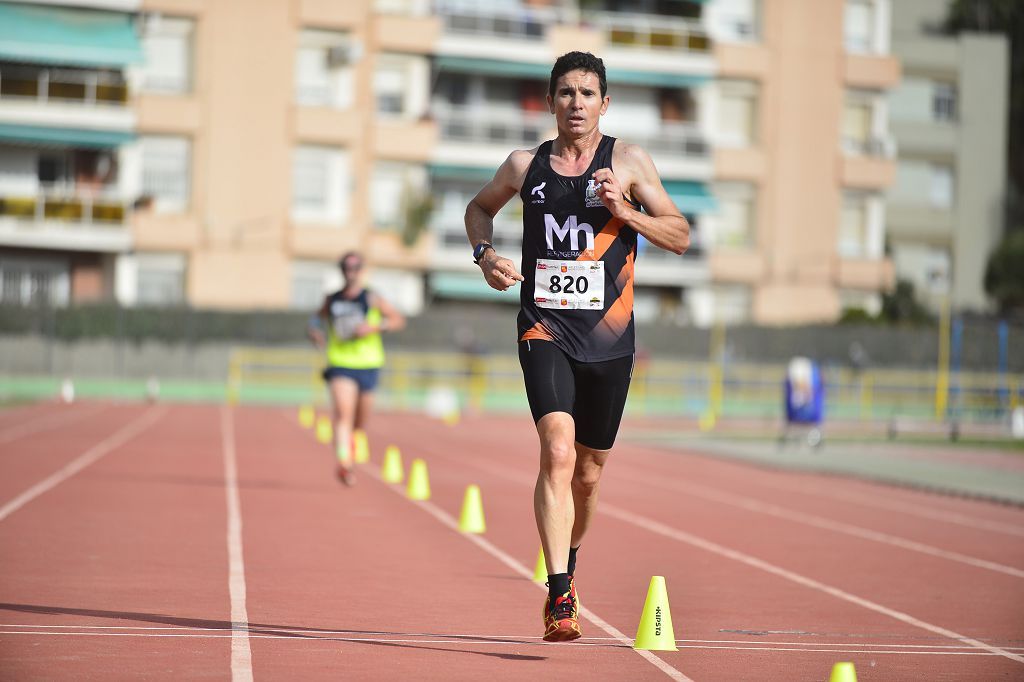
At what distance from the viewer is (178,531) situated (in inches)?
506

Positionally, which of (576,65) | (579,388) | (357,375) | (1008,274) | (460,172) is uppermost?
(460,172)

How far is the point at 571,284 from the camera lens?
780cm

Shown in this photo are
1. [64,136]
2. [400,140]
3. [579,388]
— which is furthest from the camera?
[400,140]

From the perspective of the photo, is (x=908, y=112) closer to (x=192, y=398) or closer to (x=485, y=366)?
(x=485, y=366)

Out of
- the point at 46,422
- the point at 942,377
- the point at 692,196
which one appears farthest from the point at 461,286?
the point at 46,422

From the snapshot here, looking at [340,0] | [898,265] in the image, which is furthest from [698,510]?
[898,265]

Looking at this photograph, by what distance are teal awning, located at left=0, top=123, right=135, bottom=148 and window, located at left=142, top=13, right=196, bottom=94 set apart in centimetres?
206

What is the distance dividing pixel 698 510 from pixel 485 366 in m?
28.9

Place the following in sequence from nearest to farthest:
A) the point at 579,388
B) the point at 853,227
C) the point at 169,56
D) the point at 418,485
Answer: the point at 579,388
the point at 418,485
the point at 169,56
the point at 853,227

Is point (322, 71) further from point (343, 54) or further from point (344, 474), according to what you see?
point (344, 474)

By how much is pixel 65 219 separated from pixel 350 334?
34390 millimetres

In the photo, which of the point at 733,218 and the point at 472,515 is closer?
the point at 472,515

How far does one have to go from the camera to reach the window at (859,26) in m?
58.9

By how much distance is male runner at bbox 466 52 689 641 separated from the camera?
771 cm
